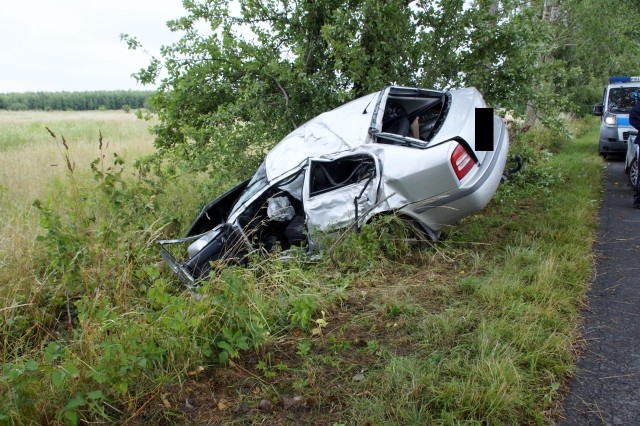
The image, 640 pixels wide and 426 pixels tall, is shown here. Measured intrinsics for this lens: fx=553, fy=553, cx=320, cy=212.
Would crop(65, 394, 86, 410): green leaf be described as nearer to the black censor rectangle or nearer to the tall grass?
the tall grass

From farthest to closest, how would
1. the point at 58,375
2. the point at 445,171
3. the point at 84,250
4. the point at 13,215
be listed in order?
the point at 13,215 < the point at 445,171 < the point at 84,250 < the point at 58,375

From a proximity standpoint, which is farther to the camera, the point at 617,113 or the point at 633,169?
the point at 617,113

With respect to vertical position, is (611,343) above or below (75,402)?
below

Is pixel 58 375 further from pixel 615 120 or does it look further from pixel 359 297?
pixel 615 120

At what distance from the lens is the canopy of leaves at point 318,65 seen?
25.6ft

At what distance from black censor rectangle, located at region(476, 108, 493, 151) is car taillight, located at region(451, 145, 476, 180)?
0.28m

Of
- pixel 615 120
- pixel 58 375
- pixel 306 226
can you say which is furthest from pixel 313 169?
pixel 615 120

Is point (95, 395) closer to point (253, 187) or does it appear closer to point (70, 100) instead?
point (253, 187)

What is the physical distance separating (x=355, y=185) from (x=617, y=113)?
975 cm

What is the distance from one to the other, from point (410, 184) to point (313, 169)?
3.31ft

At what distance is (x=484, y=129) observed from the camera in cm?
561

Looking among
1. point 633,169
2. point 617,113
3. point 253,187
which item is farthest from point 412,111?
point 617,113

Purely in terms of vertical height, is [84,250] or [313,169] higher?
[313,169]

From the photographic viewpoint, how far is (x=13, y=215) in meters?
6.68
